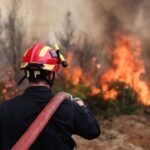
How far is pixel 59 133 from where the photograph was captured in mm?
3836

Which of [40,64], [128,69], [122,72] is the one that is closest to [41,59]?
[40,64]

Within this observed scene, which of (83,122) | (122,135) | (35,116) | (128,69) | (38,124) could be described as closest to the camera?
(38,124)

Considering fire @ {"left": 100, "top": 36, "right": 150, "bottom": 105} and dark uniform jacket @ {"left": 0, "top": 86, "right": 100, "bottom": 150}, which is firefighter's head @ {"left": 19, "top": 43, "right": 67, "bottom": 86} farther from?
fire @ {"left": 100, "top": 36, "right": 150, "bottom": 105}

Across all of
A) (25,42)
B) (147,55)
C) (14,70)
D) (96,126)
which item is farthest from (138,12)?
(96,126)

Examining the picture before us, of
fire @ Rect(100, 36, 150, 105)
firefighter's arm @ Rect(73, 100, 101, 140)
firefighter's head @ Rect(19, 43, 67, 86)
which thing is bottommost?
fire @ Rect(100, 36, 150, 105)

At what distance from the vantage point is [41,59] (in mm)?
3979

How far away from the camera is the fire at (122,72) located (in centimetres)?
1869

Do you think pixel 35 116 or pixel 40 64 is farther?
pixel 40 64

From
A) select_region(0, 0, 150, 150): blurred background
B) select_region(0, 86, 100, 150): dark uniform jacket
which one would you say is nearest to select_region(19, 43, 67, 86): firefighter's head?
select_region(0, 86, 100, 150): dark uniform jacket

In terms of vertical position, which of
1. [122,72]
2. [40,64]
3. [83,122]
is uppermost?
[40,64]

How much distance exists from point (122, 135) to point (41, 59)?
9668mm

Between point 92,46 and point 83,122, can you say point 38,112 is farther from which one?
point 92,46

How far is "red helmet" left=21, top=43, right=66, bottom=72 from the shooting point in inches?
156

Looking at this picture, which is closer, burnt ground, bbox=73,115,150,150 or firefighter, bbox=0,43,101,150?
firefighter, bbox=0,43,101,150
